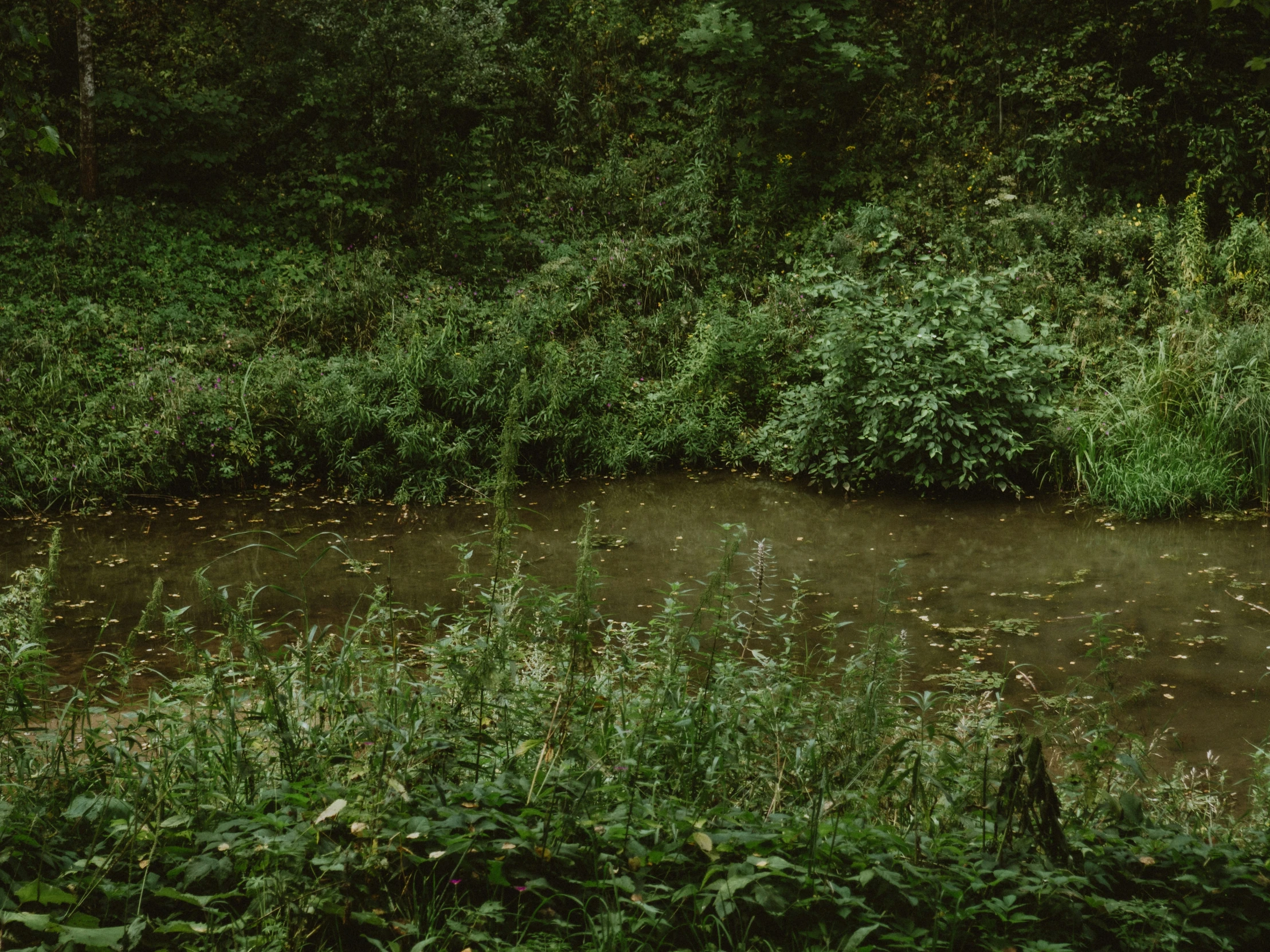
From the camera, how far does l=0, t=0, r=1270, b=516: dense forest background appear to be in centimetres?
903

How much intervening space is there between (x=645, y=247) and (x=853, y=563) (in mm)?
6621

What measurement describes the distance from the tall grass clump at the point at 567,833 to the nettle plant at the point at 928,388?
19.2ft

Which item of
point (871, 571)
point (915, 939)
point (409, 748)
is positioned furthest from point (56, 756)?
point (871, 571)

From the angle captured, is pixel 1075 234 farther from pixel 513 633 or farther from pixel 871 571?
pixel 513 633

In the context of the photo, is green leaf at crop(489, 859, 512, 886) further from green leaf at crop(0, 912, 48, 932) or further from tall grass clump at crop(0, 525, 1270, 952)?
green leaf at crop(0, 912, 48, 932)

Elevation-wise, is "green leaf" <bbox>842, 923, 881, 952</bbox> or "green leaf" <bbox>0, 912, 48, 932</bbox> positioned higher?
"green leaf" <bbox>0, 912, 48, 932</bbox>

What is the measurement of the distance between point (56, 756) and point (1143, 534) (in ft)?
24.9

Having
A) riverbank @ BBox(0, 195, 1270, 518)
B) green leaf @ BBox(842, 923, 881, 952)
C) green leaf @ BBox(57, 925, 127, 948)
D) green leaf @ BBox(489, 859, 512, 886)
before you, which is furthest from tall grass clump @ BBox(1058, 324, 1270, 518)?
green leaf @ BBox(57, 925, 127, 948)

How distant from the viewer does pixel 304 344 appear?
451 inches

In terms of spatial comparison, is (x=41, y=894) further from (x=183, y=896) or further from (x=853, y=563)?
(x=853, y=563)

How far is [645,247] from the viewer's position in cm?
1277

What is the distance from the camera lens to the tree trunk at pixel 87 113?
12.7m

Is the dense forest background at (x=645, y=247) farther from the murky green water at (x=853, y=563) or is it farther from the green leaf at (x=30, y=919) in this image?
the green leaf at (x=30, y=919)

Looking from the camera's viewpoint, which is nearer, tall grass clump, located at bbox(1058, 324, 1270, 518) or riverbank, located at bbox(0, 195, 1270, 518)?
tall grass clump, located at bbox(1058, 324, 1270, 518)
